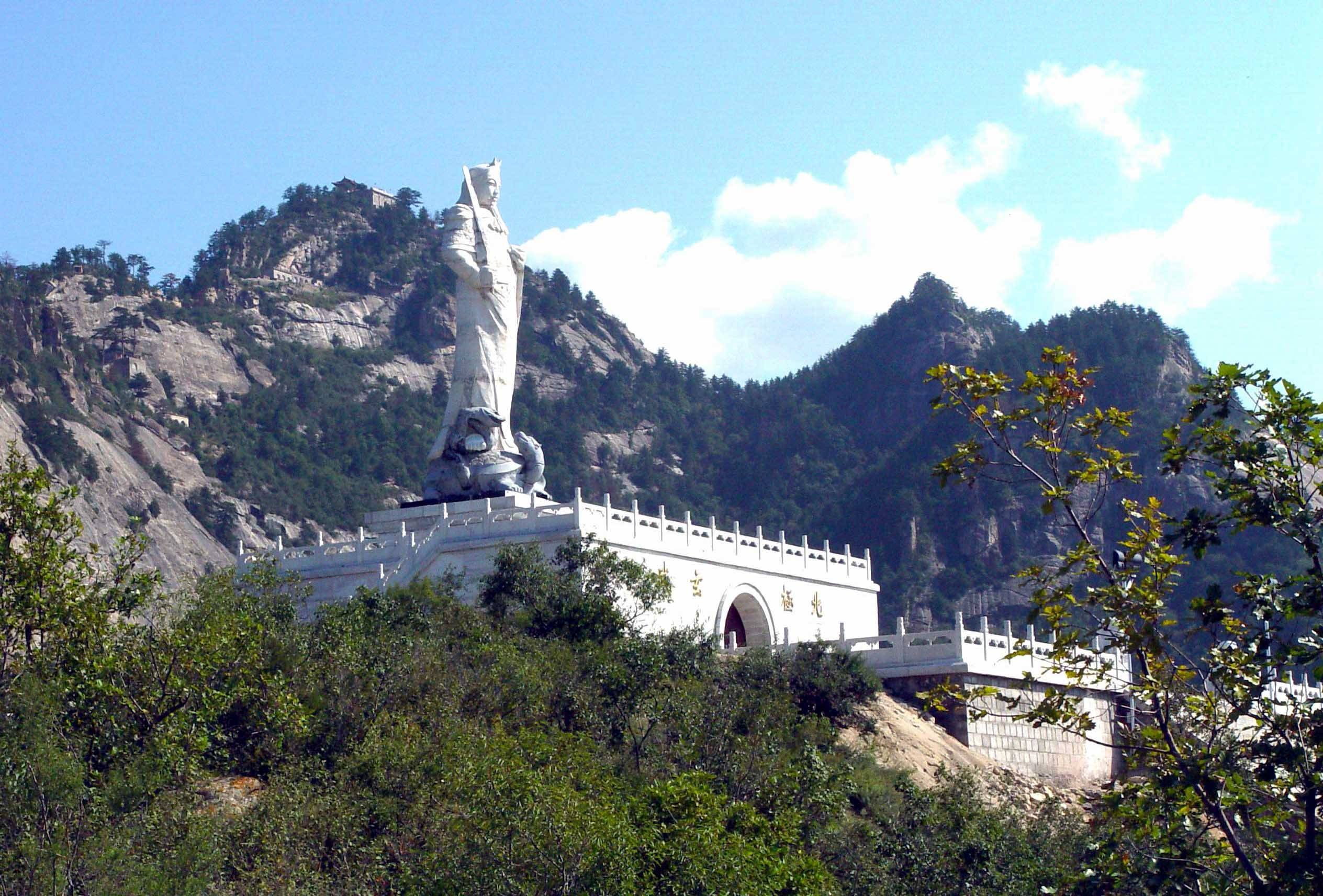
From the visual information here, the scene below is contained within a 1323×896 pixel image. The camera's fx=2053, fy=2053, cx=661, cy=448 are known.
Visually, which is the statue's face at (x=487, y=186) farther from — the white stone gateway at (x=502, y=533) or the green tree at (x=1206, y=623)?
the green tree at (x=1206, y=623)

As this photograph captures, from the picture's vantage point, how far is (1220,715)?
1404 cm

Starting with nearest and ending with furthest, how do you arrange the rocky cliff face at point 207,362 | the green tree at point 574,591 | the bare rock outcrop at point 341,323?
the green tree at point 574,591
the rocky cliff face at point 207,362
the bare rock outcrop at point 341,323

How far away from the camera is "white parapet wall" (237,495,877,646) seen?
3784 centimetres

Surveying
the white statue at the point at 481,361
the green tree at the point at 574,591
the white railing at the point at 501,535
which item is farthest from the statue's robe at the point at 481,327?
the green tree at the point at 574,591

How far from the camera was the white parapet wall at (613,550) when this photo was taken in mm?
37844

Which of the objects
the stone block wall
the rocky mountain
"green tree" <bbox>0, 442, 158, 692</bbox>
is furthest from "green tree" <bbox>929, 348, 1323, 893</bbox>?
the rocky mountain

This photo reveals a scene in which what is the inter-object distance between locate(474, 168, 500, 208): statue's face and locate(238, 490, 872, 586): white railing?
6.75 m

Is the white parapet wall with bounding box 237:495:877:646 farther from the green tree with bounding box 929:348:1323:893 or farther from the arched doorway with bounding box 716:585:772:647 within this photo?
the green tree with bounding box 929:348:1323:893

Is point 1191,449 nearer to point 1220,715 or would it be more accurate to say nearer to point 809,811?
point 1220,715

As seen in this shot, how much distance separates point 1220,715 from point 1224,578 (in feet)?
214

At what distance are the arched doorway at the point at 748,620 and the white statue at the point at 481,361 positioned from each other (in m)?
4.61

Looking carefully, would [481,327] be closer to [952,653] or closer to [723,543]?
[723,543]

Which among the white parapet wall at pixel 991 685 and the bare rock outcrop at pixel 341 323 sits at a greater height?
the bare rock outcrop at pixel 341 323

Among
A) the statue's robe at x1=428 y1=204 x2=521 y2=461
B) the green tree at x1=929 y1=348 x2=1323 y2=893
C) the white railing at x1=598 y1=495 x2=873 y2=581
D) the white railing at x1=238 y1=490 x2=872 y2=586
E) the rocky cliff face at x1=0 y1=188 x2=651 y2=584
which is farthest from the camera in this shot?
the rocky cliff face at x1=0 y1=188 x2=651 y2=584
